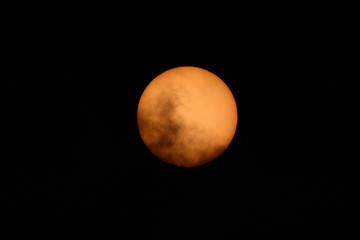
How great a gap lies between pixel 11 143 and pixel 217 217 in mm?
1935

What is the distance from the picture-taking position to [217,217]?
2.17 metres

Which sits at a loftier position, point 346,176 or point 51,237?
point 346,176

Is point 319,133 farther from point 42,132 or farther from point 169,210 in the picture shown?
point 42,132

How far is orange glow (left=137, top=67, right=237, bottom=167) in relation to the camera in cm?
149

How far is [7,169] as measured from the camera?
2240 mm

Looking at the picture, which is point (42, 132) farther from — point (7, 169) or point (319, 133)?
point (319, 133)

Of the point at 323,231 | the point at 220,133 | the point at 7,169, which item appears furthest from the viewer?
the point at 7,169

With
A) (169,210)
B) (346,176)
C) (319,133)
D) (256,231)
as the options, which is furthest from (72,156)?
(346,176)

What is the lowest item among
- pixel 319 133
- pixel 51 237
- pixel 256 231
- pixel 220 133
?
pixel 51 237

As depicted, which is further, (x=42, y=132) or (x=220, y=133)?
(x=42, y=132)

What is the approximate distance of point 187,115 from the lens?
4.85ft

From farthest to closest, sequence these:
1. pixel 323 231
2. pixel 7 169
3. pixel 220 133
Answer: pixel 7 169 → pixel 323 231 → pixel 220 133

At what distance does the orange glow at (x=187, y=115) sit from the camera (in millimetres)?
1486

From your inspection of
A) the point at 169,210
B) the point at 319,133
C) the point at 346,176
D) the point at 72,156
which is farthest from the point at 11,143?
the point at 346,176
